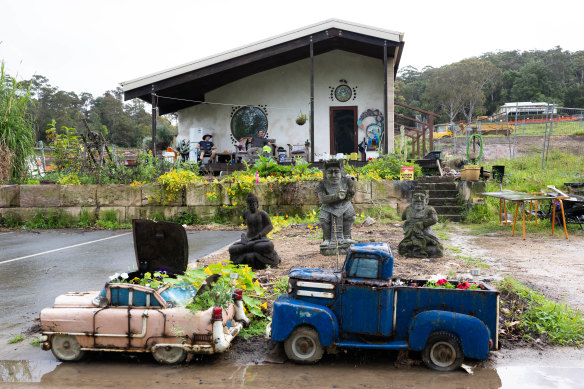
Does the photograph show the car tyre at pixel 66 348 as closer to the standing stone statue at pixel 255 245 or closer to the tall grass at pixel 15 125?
the standing stone statue at pixel 255 245

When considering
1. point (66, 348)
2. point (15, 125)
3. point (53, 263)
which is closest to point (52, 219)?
point (15, 125)

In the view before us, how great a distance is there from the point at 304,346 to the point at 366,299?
687mm

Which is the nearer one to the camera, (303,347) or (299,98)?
(303,347)

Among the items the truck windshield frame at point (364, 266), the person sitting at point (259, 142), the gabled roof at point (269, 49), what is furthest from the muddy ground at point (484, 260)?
the gabled roof at point (269, 49)

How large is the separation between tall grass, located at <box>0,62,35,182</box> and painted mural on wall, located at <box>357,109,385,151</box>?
11.8 metres

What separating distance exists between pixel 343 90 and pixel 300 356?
48.5ft

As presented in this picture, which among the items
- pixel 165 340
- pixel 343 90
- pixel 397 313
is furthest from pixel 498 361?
pixel 343 90

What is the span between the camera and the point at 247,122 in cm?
1788

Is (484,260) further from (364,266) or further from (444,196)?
(444,196)

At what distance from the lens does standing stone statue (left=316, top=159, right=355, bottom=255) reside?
7.32m

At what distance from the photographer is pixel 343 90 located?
56.7ft

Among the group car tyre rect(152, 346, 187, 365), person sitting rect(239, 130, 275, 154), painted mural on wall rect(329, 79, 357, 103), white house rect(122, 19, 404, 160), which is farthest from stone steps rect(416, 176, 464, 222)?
car tyre rect(152, 346, 187, 365)

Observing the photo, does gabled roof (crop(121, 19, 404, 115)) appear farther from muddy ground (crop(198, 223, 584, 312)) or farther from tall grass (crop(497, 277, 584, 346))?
tall grass (crop(497, 277, 584, 346))

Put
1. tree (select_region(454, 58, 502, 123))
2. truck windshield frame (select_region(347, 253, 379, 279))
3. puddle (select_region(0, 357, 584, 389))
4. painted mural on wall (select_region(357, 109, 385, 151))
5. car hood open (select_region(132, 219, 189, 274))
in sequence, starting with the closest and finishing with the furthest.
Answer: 1. puddle (select_region(0, 357, 584, 389))
2. truck windshield frame (select_region(347, 253, 379, 279))
3. car hood open (select_region(132, 219, 189, 274))
4. painted mural on wall (select_region(357, 109, 385, 151))
5. tree (select_region(454, 58, 502, 123))
